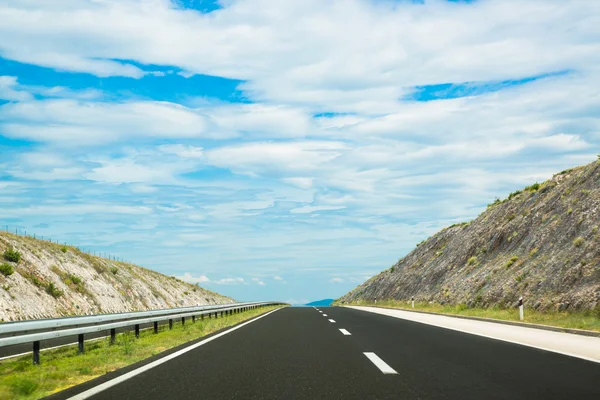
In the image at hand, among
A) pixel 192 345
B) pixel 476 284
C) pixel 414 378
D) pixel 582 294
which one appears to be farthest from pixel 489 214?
pixel 414 378

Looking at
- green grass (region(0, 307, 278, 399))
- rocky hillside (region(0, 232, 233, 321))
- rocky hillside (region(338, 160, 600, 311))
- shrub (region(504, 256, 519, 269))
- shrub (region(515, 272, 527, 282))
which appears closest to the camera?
green grass (region(0, 307, 278, 399))

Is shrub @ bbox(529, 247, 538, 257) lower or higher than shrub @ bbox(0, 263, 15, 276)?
lower

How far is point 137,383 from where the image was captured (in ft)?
24.1

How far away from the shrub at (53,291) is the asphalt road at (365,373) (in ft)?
71.6

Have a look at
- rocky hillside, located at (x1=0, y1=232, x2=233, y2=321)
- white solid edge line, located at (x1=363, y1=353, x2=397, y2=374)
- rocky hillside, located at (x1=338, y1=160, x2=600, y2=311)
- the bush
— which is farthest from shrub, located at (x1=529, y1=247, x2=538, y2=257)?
the bush

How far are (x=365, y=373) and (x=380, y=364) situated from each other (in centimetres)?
97

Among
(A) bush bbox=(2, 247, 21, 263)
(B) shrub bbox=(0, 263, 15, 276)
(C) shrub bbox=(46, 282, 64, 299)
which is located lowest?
(C) shrub bbox=(46, 282, 64, 299)

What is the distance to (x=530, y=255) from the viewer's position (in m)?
32.3

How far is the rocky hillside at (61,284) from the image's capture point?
28078 mm

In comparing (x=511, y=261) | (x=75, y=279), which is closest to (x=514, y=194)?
(x=511, y=261)

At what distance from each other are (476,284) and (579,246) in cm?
1013

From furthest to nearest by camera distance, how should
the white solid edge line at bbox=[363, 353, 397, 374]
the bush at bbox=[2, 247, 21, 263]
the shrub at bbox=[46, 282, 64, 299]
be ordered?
1. the shrub at bbox=[46, 282, 64, 299]
2. the bush at bbox=[2, 247, 21, 263]
3. the white solid edge line at bbox=[363, 353, 397, 374]

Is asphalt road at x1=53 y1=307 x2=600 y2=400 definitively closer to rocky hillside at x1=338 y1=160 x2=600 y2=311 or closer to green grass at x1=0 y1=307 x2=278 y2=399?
green grass at x1=0 y1=307 x2=278 y2=399

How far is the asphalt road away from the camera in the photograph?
21.4 feet
